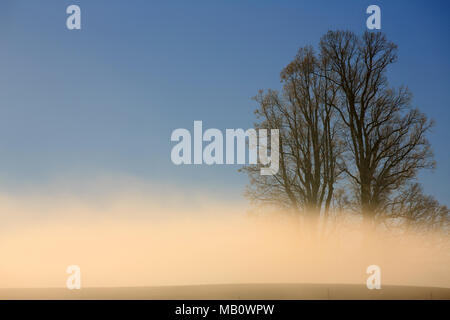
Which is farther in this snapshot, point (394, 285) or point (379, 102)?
point (379, 102)

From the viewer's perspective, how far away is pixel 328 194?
58.5 ft

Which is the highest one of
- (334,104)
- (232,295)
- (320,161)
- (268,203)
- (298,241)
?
(334,104)

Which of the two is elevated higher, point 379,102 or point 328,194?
point 379,102

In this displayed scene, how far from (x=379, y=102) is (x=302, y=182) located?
4.63 m

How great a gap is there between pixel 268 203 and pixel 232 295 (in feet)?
15.1

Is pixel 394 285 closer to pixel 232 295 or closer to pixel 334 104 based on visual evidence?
pixel 232 295
